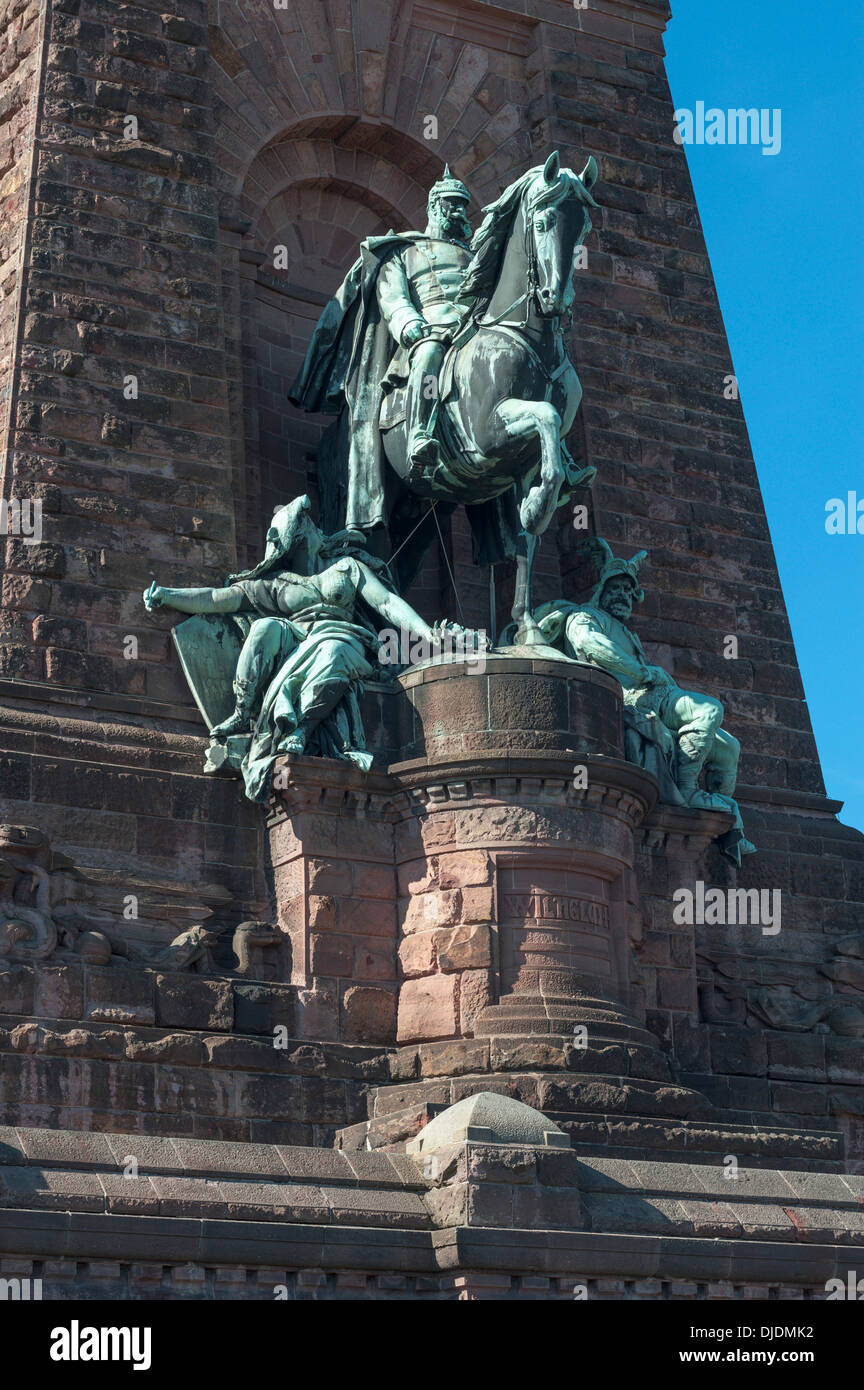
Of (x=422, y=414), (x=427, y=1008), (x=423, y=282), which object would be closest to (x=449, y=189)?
(x=423, y=282)

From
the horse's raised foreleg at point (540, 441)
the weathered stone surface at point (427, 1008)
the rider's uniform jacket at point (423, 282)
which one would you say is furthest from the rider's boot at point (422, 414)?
the weathered stone surface at point (427, 1008)

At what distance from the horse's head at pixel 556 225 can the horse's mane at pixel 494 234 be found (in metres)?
0.01

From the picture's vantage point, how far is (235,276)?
81.3 ft

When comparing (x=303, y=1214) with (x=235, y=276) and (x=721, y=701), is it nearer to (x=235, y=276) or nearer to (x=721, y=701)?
(x=721, y=701)

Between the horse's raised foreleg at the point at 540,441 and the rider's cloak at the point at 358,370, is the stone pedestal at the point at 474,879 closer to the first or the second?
the horse's raised foreleg at the point at 540,441

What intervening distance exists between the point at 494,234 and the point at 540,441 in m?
2.05

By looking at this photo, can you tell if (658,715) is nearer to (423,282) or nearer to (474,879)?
(474,879)

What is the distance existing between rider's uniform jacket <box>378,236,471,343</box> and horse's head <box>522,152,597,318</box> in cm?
158

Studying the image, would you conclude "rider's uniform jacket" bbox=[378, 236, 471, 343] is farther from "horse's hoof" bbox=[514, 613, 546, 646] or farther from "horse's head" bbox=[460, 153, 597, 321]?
"horse's hoof" bbox=[514, 613, 546, 646]

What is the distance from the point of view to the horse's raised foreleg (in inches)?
842

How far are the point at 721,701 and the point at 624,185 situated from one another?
6264mm

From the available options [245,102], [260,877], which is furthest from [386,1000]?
[245,102]

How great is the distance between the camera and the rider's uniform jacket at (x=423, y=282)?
75.3 ft

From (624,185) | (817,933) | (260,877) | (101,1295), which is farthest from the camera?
(624,185)
